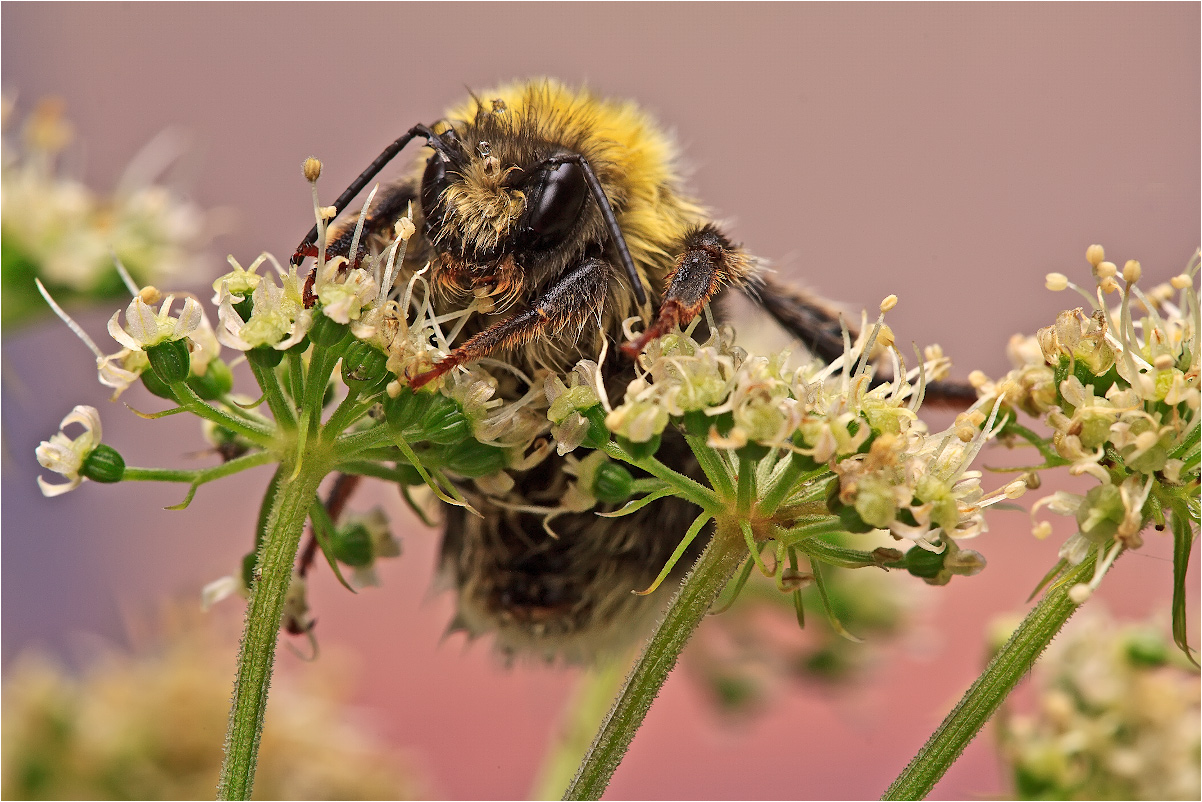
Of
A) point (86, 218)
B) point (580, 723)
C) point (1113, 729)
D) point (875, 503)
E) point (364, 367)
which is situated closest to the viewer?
point (875, 503)

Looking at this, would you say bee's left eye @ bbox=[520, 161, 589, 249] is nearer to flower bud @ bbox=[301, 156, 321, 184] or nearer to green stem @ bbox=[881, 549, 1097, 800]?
flower bud @ bbox=[301, 156, 321, 184]

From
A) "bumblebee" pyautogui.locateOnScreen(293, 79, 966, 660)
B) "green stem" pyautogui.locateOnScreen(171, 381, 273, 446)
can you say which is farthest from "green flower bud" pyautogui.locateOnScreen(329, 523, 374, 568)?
"green stem" pyautogui.locateOnScreen(171, 381, 273, 446)

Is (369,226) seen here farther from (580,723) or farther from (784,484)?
(580,723)

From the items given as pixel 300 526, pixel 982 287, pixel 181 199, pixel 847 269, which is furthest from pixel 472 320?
pixel 982 287

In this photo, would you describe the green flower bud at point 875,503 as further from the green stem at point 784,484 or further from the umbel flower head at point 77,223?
the umbel flower head at point 77,223

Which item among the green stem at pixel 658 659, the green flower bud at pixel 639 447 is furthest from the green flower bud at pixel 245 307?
the green stem at pixel 658 659

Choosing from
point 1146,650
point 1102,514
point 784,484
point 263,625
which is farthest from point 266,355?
point 1146,650
